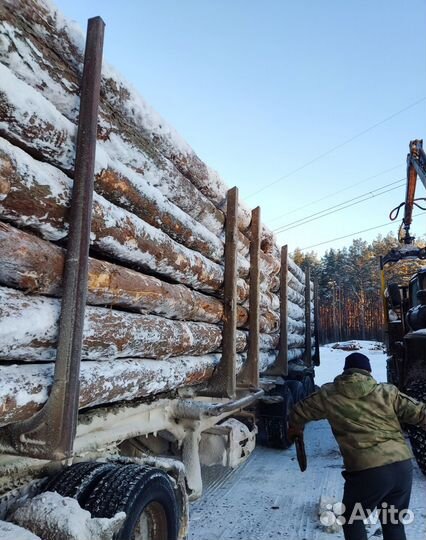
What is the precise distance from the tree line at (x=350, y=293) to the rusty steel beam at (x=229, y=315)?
56002 mm

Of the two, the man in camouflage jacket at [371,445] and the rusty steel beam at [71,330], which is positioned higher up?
the rusty steel beam at [71,330]

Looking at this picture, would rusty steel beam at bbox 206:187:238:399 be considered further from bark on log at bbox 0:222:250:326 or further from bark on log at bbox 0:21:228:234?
bark on log at bbox 0:21:228:234

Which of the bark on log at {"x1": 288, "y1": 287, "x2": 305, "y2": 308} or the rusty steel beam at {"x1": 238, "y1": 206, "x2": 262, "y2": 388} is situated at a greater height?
the bark on log at {"x1": 288, "y1": 287, "x2": 305, "y2": 308}

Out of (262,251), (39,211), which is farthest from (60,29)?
(262,251)

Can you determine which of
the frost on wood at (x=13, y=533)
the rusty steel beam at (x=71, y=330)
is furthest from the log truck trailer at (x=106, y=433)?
the frost on wood at (x=13, y=533)

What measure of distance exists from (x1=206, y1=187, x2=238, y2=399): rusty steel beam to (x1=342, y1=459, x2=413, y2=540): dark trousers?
1423 millimetres

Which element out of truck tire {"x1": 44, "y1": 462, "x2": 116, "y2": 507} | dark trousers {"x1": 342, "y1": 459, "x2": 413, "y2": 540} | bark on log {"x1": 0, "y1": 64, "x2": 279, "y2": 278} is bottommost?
dark trousers {"x1": 342, "y1": 459, "x2": 413, "y2": 540}

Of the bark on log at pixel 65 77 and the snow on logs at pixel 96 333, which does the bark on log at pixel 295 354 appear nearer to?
the snow on logs at pixel 96 333

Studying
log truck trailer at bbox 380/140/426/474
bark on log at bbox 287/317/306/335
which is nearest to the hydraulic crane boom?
log truck trailer at bbox 380/140/426/474

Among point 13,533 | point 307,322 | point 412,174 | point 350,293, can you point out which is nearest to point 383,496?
point 13,533

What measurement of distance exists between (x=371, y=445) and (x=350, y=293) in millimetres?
65652

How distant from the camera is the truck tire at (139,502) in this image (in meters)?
2.49

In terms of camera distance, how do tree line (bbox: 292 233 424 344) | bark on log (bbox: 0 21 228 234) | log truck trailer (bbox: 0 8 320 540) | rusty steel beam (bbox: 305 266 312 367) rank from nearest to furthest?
bark on log (bbox: 0 21 228 234) < log truck trailer (bbox: 0 8 320 540) < rusty steel beam (bbox: 305 266 312 367) < tree line (bbox: 292 233 424 344)

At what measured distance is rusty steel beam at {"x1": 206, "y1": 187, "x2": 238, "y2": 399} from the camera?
14.9 ft
